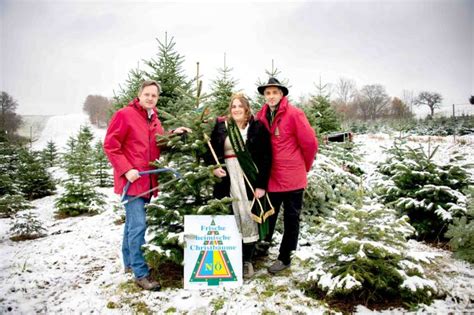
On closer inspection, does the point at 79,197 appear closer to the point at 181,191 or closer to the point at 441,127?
the point at 181,191

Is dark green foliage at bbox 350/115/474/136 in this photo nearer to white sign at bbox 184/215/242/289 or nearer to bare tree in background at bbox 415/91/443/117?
bare tree in background at bbox 415/91/443/117

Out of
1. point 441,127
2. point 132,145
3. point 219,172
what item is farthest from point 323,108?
point 441,127

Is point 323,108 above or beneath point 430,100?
beneath

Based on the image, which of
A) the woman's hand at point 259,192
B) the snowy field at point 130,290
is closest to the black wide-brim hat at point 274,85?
the woman's hand at point 259,192

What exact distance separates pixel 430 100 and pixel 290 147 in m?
47.0

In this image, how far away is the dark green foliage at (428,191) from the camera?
4.94 meters

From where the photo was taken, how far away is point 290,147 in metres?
3.62

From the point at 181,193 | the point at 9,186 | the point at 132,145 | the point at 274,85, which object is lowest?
the point at 9,186

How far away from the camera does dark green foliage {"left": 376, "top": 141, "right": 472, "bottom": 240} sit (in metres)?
4.94

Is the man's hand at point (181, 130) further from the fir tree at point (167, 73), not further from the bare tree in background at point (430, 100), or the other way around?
the bare tree in background at point (430, 100)

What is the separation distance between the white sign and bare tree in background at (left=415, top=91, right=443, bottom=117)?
45.1 m

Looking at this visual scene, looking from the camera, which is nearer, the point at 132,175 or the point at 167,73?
the point at 132,175

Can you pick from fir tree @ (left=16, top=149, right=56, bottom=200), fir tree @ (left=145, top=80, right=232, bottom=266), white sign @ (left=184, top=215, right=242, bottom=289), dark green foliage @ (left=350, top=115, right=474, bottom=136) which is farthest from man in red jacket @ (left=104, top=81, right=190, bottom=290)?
dark green foliage @ (left=350, top=115, right=474, bottom=136)

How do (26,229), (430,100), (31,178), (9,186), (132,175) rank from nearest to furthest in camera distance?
(132,175) < (26,229) < (9,186) < (31,178) < (430,100)
